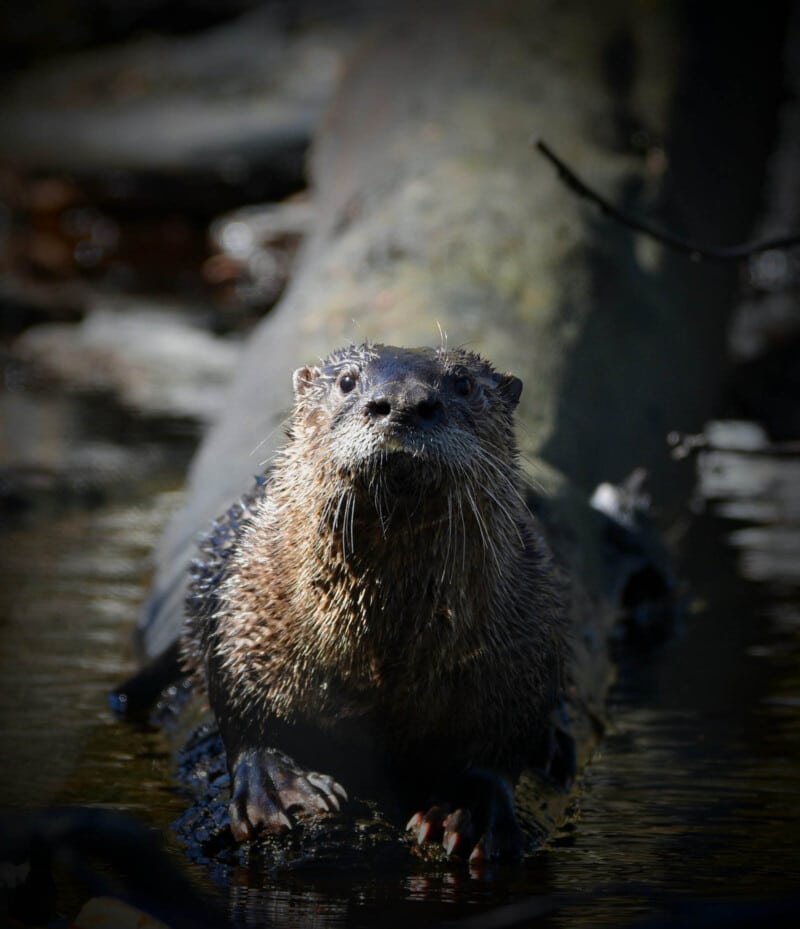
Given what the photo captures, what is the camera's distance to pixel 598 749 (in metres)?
3.58

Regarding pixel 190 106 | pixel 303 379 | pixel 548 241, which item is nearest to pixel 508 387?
pixel 303 379

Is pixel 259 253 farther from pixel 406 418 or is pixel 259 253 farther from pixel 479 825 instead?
pixel 406 418

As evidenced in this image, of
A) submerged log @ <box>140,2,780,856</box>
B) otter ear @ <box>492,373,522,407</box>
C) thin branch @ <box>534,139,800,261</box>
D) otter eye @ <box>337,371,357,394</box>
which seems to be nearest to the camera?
otter eye @ <box>337,371,357,394</box>

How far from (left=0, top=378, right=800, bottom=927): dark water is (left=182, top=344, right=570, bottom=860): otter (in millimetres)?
208

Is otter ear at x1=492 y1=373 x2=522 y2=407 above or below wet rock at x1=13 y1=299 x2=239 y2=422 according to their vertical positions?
below

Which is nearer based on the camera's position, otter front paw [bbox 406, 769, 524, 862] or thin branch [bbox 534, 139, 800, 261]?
otter front paw [bbox 406, 769, 524, 862]

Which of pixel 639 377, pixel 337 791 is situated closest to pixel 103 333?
pixel 639 377

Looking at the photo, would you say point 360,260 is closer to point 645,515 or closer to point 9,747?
point 645,515

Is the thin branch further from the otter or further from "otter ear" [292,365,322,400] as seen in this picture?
"otter ear" [292,365,322,400]

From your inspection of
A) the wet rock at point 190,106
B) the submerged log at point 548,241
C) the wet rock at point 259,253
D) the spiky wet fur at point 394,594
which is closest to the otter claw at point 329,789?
the spiky wet fur at point 394,594

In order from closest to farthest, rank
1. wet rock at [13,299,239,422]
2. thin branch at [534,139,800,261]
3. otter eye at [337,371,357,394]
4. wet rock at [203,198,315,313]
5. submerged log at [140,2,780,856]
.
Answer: otter eye at [337,371,357,394], thin branch at [534,139,800,261], submerged log at [140,2,780,856], wet rock at [13,299,239,422], wet rock at [203,198,315,313]

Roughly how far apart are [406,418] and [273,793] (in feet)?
2.79

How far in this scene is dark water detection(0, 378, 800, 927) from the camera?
267 cm

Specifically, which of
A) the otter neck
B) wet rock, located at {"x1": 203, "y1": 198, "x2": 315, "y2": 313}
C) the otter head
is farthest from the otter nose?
wet rock, located at {"x1": 203, "y1": 198, "x2": 315, "y2": 313}
